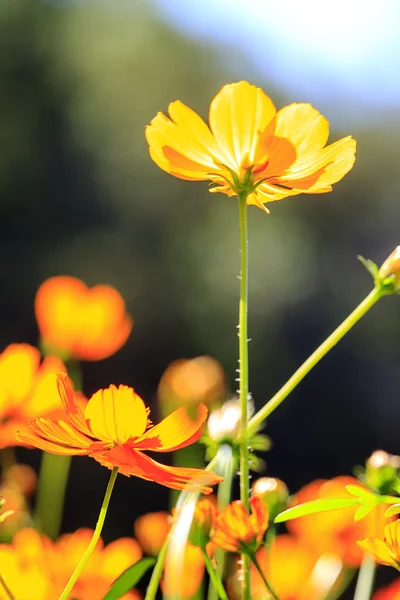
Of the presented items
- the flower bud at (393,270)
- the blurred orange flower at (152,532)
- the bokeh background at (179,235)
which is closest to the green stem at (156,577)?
the flower bud at (393,270)

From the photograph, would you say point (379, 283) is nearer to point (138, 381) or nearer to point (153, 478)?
point (153, 478)

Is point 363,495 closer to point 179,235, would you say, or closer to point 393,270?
point 393,270

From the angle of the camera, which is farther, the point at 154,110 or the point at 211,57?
the point at 211,57

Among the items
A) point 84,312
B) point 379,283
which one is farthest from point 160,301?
point 379,283

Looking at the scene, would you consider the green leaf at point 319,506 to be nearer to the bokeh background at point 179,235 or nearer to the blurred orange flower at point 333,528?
the blurred orange flower at point 333,528

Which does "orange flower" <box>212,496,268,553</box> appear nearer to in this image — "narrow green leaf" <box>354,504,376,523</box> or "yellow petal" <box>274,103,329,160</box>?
"narrow green leaf" <box>354,504,376,523</box>

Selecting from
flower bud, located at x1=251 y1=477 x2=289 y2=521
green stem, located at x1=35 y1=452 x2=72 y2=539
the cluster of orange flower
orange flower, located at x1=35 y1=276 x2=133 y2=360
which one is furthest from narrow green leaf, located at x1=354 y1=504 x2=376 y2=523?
orange flower, located at x1=35 y1=276 x2=133 y2=360

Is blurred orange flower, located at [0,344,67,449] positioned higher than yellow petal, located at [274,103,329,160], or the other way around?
yellow petal, located at [274,103,329,160]
